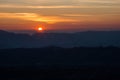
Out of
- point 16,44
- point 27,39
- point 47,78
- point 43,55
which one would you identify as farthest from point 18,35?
point 47,78

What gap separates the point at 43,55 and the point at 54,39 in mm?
73191

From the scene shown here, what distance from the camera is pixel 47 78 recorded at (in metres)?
43.2

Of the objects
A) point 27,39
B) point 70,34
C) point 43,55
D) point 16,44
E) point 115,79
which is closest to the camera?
point 115,79

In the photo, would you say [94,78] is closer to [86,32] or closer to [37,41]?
[37,41]

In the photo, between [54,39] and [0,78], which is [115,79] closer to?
[0,78]

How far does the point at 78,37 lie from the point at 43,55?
74.7 meters

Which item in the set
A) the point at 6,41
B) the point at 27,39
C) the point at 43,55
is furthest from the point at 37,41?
the point at 43,55

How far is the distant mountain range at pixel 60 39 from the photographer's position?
508ft

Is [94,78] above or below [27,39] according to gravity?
above

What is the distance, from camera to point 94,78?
1671 inches

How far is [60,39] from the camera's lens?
6781 inches

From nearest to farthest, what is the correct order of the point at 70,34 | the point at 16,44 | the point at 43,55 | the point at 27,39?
the point at 43,55 < the point at 16,44 < the point at 27,39 < the point at 70,34

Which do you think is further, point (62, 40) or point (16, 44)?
point (62, 40)

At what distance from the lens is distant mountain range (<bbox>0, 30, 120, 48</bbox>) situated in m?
155
